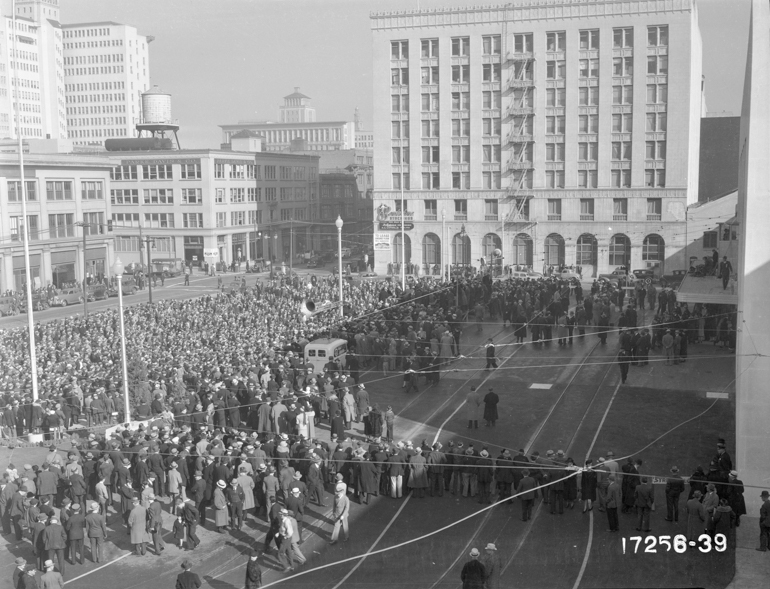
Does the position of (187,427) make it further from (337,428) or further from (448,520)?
(448,520)

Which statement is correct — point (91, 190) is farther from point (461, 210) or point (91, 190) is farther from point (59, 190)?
point (461, 210)

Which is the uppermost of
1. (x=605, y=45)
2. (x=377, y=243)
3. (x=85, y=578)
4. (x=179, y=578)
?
(x=605, y=45)

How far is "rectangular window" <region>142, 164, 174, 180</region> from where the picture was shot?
7712cm

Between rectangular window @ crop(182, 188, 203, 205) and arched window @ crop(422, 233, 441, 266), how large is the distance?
829 inches

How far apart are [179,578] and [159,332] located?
22.6 meters

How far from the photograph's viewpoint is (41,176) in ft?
198

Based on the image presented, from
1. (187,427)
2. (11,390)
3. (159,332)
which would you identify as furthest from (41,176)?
(187,427)

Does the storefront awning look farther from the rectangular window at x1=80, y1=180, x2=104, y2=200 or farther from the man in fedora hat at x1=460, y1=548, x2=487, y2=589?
the rectangular window at x1=80, y1=180, x2=104, y2=200

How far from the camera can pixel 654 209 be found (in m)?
68.6

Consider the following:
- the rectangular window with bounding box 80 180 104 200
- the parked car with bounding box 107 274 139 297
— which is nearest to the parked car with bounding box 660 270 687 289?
the parked car with bounding box 107 274 139 297

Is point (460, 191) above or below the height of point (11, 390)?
above

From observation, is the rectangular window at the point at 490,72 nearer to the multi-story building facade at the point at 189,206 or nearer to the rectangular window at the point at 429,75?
the rectangular window at the point at 429,75

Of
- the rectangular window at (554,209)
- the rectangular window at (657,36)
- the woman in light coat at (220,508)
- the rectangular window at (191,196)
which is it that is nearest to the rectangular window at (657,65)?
the rectangular window at (657,36)

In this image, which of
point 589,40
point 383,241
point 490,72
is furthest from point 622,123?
point 383,241
